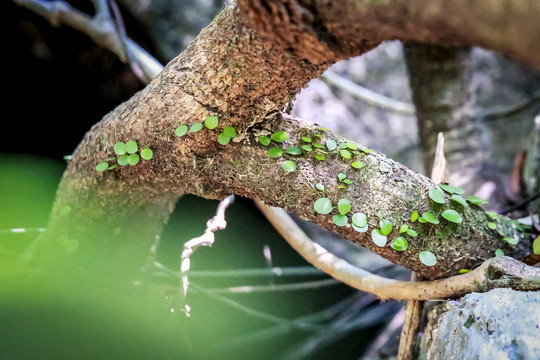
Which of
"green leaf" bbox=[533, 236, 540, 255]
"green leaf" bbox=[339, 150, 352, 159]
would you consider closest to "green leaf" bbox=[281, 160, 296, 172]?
"green leaf" bbox=[339, 150, 352, 159]

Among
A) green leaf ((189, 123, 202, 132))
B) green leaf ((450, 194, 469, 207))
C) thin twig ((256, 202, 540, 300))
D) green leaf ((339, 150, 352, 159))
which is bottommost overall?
thin twig ((256, 202, 540, 300))

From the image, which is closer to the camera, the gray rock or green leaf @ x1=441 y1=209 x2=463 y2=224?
the gray rock

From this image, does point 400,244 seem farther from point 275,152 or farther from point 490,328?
point 275,152

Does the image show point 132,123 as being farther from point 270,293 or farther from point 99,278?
point 270,293

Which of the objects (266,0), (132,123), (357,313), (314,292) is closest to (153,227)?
(132,123)

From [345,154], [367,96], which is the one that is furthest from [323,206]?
[367,96]

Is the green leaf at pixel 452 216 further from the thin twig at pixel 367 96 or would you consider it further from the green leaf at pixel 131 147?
the thin twig at pixel 367 96

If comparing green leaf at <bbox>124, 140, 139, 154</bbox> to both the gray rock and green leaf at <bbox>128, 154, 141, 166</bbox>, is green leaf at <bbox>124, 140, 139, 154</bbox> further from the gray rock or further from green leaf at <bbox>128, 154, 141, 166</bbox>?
the gray rock

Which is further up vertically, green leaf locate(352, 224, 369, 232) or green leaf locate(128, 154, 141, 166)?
green leaf locate(128, 154, 141, 166)
